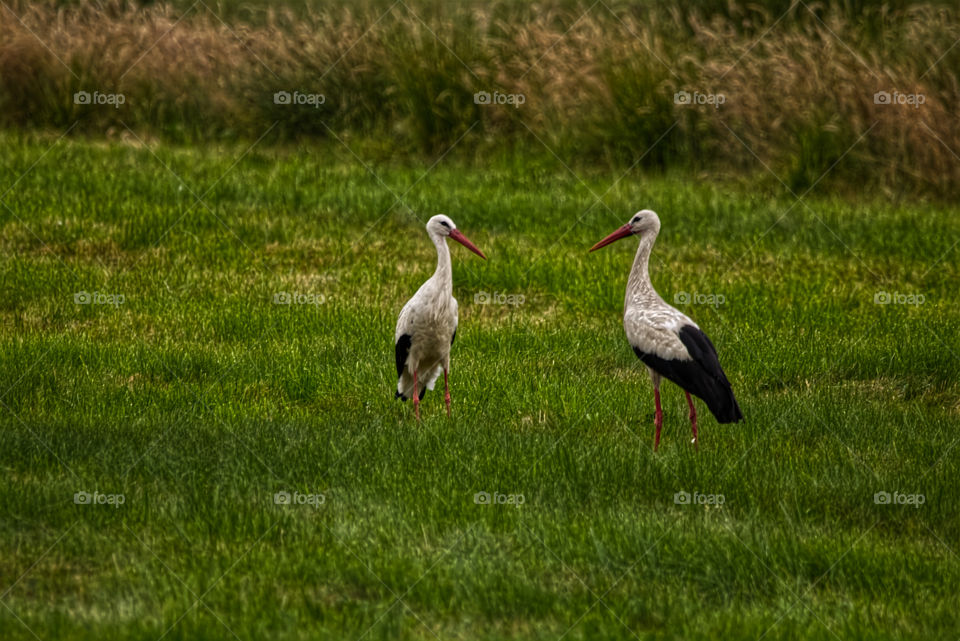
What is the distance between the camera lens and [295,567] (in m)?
5.86

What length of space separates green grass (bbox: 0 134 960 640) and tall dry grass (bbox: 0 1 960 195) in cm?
64

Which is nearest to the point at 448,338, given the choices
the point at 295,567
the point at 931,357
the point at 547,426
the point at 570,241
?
the point at 547,426

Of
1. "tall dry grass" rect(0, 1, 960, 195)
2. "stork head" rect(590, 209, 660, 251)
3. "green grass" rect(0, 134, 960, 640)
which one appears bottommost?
"green grass" rect(0, 134, 960, 640)

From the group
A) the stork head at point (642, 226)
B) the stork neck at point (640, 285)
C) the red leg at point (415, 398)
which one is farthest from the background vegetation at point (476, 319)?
the stork head at point (642, 226)

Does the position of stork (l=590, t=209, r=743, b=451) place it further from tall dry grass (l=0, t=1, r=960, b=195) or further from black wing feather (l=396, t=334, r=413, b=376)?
tall dry grass (l=0, t=1, r=960, b=195)

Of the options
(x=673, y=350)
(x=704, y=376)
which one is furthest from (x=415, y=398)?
(x=704, y=376)

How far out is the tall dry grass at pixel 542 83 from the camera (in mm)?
14078

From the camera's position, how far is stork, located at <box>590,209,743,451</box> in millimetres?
7266

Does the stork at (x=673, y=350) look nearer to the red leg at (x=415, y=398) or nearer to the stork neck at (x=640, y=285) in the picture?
the stork neck at (x=640, y=285)

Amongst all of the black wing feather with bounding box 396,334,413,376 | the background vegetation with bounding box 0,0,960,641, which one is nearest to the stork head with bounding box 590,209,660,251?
the background vegetation with bounding box 0,0,960,641

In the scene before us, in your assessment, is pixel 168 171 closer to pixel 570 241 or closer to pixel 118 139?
pixel 118 139

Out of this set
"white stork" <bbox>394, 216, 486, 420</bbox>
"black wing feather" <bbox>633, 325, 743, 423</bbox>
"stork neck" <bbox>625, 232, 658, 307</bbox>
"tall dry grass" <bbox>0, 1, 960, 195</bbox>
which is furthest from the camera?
"tall dry grass" <bbox>0, 1, 960, 195</bbox>

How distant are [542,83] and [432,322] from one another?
7695 mm

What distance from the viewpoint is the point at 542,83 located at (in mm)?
15266
